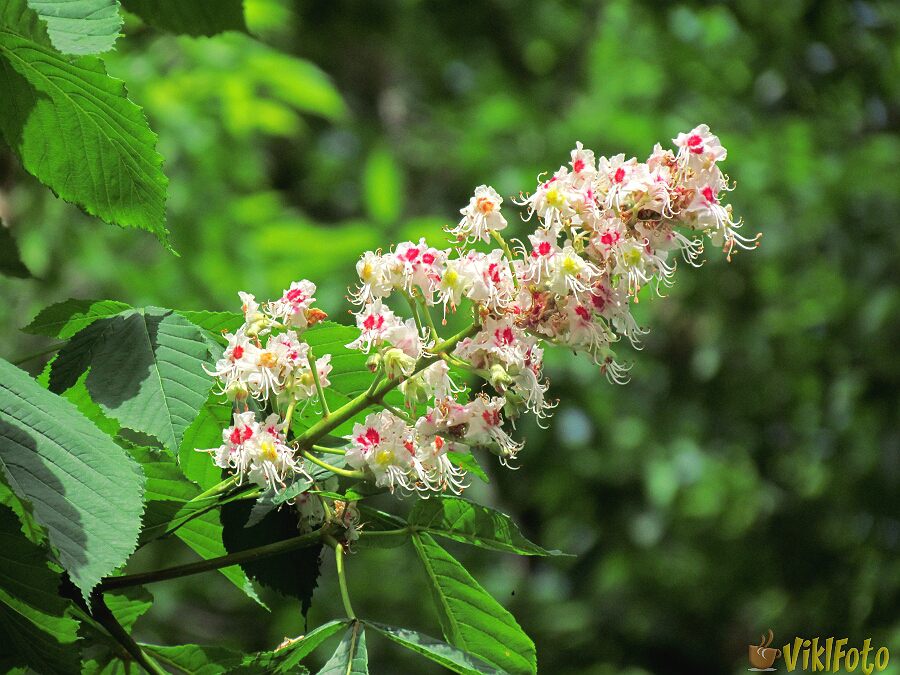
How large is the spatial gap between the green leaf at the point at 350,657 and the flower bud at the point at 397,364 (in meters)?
0.36

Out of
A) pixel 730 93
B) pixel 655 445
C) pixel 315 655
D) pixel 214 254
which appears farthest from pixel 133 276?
pixel 730 93

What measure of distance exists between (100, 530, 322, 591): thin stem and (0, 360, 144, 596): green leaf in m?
0.18

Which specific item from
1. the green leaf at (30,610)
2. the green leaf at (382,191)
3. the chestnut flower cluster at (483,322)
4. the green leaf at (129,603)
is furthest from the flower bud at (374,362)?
the green leaf at (382,191)

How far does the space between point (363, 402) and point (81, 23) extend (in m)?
0.65

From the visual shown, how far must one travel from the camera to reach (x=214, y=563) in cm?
154

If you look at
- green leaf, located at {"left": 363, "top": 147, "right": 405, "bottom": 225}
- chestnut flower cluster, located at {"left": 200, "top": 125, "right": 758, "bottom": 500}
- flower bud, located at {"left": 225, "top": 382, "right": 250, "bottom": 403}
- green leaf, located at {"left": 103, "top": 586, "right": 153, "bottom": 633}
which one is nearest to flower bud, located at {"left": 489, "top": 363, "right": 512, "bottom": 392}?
chestnut flower cluster, located at {"left": 200, "top": 125, "right": 758, "bottom": 500}

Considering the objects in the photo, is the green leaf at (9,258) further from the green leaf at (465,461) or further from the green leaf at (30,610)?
the green leaf at (465,461)

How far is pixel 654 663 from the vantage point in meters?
7.96

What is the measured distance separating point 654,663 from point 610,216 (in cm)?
703

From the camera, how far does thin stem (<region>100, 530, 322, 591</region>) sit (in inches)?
59.4

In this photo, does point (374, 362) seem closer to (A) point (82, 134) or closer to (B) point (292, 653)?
(B) point (292, 653)

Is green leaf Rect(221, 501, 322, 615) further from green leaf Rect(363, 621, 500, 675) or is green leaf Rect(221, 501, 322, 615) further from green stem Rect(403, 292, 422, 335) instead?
green stem Rect(403, 292, 422, 335)

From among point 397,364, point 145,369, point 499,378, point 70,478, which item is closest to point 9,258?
point 145,369

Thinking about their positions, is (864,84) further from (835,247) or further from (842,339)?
(842,339)
